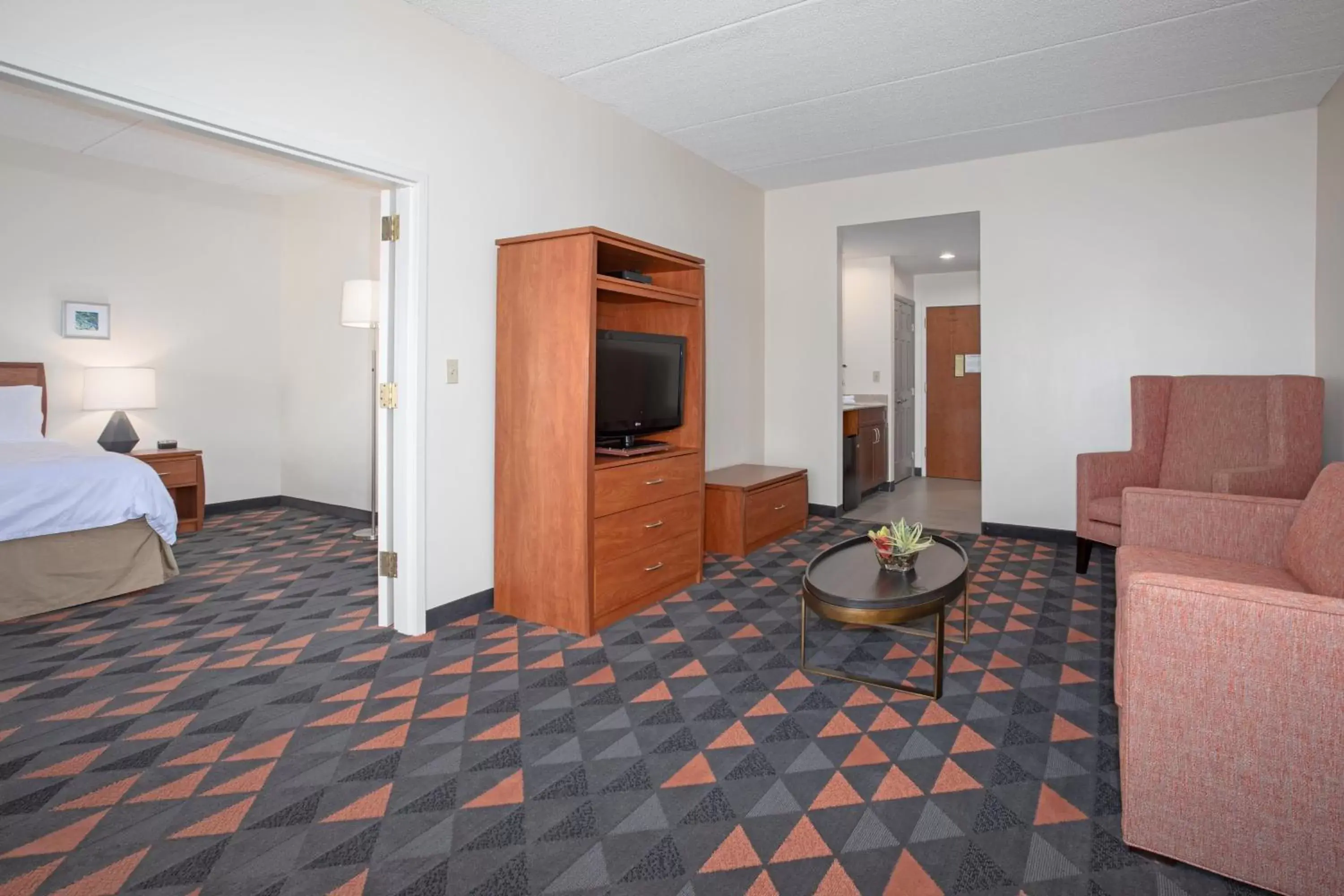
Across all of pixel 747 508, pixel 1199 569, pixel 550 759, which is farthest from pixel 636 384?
pixel 1199 569

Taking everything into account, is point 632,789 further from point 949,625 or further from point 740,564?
point 740,564

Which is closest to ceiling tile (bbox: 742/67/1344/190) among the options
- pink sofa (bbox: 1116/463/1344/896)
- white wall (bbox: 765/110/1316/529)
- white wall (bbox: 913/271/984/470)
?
white wall (bbox: 765/110/1316/529)

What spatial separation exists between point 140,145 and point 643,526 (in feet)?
14.9

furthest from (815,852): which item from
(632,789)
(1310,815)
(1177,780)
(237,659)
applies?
(237,659)

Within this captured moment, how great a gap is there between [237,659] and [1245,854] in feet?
10.7

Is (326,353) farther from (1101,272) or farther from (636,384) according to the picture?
(1101,272)

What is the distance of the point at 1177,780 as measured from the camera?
1.57 m

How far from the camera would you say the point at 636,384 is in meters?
3.73

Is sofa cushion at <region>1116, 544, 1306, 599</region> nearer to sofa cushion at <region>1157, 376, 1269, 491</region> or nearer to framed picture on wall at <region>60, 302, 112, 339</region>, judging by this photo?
sofa cushion at <region>1157, 376, 1269, 491</region>

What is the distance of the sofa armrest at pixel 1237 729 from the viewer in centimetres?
140

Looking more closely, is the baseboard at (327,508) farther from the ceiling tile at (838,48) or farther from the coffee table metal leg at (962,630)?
the coffee table metal leg at (962,630)

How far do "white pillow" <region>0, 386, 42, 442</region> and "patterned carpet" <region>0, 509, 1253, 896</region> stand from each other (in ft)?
6.60

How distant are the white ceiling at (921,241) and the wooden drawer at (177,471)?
531cm

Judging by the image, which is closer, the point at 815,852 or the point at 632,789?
the point at 815,852
